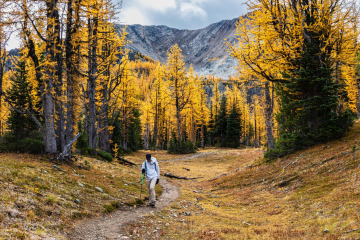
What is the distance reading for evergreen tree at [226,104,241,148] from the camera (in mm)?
45000

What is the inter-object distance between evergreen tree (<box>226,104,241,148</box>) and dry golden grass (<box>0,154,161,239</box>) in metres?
39.4

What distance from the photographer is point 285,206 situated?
23.0ft

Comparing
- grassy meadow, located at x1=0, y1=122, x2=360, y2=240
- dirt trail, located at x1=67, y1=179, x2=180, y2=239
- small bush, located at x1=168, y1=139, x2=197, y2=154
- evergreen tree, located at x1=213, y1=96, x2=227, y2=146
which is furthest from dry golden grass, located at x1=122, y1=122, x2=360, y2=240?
evergreen tree, located at x1=213, y1=96, x2=227, y2=146

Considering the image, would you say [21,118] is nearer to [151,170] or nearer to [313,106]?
[151,170]

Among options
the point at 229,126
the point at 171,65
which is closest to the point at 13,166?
the point at 171,65

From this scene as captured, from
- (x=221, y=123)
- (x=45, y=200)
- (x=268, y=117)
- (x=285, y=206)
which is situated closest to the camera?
(x=45, y=200)

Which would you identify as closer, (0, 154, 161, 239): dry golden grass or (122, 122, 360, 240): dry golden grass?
(0, 154, 161, 239): dry golden grass

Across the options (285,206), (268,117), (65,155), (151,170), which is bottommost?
(285,206)

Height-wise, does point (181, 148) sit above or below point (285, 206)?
below

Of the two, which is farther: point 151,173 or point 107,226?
point 151,173

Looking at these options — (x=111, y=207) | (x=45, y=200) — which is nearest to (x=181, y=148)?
(x=111, y=207)

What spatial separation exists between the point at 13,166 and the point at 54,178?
1.34 metres

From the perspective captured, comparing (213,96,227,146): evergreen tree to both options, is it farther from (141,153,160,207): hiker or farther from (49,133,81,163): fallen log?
(49,133,81,163): fallen log

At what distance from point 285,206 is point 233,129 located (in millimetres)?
39042
